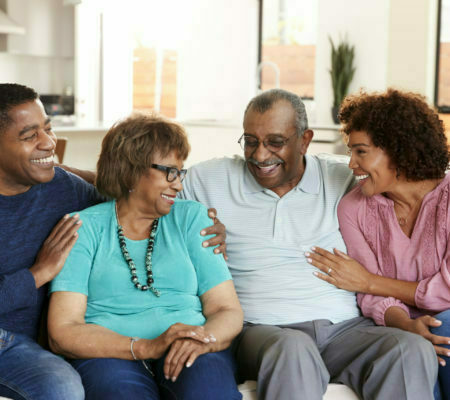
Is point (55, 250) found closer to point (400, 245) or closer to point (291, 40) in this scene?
point (400, 245)

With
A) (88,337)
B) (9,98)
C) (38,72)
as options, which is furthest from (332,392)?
(38,72)

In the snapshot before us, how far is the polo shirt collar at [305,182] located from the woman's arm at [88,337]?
2.23 ft

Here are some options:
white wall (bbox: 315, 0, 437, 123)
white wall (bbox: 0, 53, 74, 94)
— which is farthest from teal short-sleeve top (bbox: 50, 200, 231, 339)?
white wall (bbox: 0, 53, 74, 94)

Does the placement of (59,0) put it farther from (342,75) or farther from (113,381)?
(113,381)

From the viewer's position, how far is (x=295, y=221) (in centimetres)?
226

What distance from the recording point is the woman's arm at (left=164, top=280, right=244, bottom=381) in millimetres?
1753

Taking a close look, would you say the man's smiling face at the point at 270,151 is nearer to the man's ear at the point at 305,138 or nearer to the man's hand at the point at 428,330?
the man's ear at the point at 305,138

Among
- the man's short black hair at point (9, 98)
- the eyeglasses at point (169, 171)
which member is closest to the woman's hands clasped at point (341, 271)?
the eyeglasses at point (169, 171)

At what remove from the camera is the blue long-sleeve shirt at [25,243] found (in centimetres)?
187

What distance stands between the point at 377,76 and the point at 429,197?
4845 mm

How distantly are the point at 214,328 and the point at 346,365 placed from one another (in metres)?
0.46

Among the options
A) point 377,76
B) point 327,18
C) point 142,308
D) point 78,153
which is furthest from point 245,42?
point 142,308

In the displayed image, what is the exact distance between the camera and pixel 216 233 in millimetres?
2066

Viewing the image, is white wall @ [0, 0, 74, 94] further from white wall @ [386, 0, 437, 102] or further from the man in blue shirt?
the man in blue shirt
